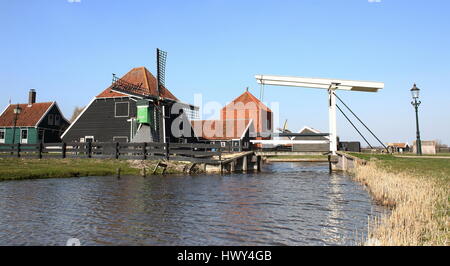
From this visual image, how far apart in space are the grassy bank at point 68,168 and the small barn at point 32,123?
20601 mm

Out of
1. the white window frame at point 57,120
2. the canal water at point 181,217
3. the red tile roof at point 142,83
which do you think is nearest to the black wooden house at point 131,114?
the red tile roof at point 142,83

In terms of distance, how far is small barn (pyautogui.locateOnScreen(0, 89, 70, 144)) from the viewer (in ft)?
132

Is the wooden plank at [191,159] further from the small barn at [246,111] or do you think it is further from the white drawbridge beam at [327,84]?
the small barn at [246,111]

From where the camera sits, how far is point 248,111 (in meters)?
60.6

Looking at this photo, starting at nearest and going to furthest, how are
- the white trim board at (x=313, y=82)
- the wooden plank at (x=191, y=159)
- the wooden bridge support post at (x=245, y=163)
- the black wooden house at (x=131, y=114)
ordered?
1. the white trim board at (x=313, y=82)
2. the wooden plank at (x=191, y=159)
3. the wooden bridge support post at (x=245, y=163)
4. the black wooden house at (x=131, y=114)

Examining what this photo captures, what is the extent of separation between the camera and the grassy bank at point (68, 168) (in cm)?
1638

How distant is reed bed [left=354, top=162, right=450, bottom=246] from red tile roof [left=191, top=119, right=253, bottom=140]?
33500 mm

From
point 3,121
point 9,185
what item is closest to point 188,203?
point 9,185

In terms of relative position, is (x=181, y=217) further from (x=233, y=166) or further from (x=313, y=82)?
(x=233, y=166)

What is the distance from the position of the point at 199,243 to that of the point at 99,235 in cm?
196

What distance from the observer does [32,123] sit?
40.2m

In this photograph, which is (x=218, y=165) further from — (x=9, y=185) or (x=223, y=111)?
(x=223, y=111)

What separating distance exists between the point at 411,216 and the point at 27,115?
45.4 meters

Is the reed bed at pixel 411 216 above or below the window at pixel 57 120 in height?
below
